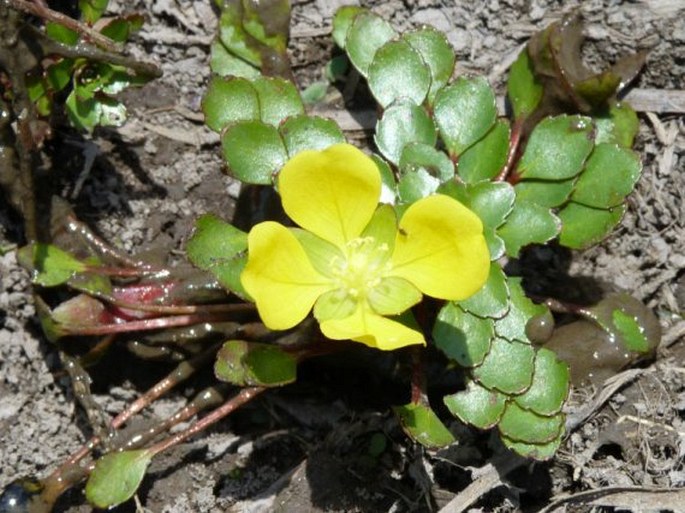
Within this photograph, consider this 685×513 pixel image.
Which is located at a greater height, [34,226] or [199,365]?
[34,226]

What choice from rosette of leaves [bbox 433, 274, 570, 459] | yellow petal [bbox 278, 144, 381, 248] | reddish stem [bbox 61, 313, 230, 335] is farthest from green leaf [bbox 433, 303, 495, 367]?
reddish stem [bbox 61, 313, 230, 335]

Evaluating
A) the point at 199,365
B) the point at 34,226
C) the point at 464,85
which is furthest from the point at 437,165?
the point at 34,226

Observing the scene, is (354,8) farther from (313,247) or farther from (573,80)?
(313,247)

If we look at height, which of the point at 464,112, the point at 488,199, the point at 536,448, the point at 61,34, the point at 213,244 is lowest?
the point at 536,448

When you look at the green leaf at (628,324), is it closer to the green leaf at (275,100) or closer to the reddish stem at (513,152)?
the reddish stem at (513,152)

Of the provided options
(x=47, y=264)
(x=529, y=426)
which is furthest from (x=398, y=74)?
(x=47, y=264)

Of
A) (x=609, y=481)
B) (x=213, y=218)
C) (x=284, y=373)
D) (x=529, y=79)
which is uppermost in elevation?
(x=529, y=79)

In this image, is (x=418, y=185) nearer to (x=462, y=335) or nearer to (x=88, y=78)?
(x=462, y=335)
